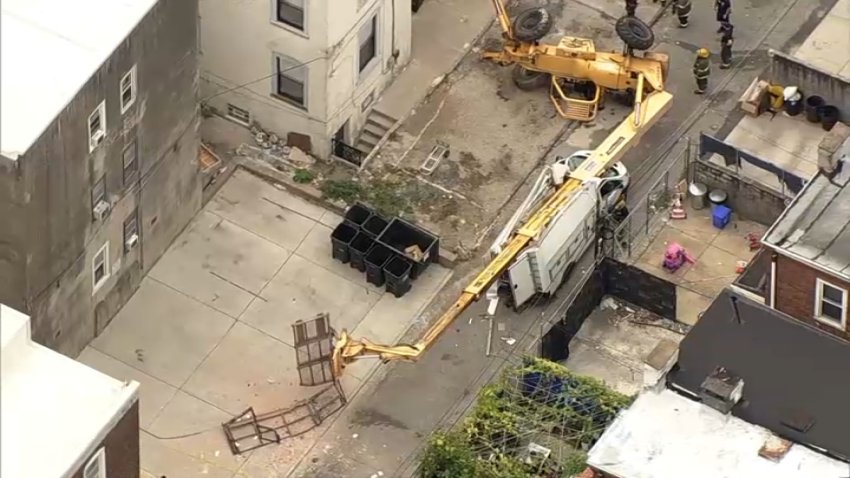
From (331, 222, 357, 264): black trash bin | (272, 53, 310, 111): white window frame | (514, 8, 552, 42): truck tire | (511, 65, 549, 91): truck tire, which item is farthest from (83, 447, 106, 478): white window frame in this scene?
(511, 65, 549, 91): truck tire

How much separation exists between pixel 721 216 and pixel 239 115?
40.5 feet

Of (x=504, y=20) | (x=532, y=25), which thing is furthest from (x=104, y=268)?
(x=532, y=25)

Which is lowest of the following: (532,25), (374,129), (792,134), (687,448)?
(687,448)

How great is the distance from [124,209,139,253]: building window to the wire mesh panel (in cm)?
433

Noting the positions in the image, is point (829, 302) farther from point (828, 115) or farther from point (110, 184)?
point (110, 184)

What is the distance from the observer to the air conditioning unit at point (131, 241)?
2179 inches

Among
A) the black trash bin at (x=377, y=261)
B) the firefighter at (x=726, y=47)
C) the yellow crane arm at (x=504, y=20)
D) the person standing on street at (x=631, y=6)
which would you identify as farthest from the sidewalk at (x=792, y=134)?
the black trash bin at (x=377, y=261)

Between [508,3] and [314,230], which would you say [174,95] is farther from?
[508,3]

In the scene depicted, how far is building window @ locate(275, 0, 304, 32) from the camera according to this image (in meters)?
57.3

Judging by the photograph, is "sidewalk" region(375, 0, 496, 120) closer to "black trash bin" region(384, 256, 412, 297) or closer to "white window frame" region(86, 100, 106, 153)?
"black trash bin" region(384, 256, 412, 297)

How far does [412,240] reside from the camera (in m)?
57.5

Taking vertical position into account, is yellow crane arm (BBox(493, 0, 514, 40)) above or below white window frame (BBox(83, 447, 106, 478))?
above

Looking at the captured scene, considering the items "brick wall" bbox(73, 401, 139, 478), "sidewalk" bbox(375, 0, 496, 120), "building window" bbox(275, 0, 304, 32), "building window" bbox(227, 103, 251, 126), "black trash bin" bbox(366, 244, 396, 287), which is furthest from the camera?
"sidewalk" bbox(375, 0, 496, 120)

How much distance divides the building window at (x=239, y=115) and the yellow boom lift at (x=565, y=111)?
6690mm
